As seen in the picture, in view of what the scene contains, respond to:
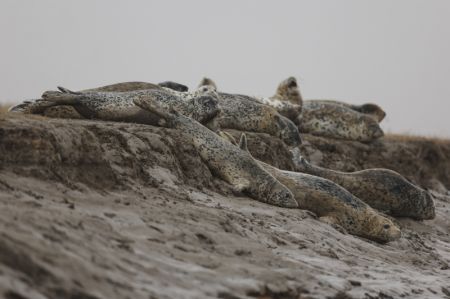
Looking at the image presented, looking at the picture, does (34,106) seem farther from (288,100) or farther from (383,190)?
(288,100)

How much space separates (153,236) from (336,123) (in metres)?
11.5

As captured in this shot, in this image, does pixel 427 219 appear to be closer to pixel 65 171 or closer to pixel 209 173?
pixel 209 173

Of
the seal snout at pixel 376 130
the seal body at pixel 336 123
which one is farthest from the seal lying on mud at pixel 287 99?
the seal snout at pixel 376 130

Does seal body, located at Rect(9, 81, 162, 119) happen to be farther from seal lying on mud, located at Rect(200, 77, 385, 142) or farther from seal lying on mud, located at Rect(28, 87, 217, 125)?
seal lying on mud, located at Rect(200, 77, 385, 142)

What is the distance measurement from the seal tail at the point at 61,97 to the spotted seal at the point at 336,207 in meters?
2.34

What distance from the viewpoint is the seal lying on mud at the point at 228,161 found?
12.3m

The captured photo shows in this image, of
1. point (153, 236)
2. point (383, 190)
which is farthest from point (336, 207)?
point (153, 236)

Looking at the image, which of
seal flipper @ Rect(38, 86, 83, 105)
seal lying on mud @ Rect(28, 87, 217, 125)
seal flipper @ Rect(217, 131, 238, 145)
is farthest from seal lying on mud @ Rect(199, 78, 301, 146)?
seal flipper @ Rect(38, 86, 83, 105)

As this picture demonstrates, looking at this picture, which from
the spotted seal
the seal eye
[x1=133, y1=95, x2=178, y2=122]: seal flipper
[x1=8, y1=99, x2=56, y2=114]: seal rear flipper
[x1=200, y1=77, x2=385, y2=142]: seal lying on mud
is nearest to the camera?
[x1=8, y1=99, x2=56, y2=114]: seal rear flipper

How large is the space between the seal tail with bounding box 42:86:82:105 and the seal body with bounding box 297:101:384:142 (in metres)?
7.01

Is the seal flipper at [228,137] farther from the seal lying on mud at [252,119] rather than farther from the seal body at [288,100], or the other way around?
the seal body at [288,100]

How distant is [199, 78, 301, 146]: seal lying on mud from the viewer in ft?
51.5

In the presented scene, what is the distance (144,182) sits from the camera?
10312 millimetres

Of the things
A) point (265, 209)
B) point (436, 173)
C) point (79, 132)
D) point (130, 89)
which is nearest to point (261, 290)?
point (79, 132)
